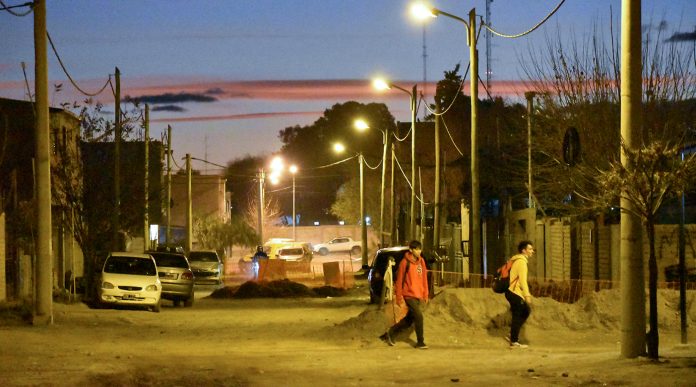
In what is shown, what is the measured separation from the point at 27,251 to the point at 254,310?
7774mm

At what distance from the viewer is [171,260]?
3044 cm

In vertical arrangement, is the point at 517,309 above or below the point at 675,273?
below

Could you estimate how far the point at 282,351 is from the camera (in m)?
15.9

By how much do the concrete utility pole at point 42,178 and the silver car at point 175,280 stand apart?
29.3ft

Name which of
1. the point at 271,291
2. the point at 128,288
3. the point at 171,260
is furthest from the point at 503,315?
the point at 271,291

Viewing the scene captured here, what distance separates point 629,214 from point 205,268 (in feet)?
105

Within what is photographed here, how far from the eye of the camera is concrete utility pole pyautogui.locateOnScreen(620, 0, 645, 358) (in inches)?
466

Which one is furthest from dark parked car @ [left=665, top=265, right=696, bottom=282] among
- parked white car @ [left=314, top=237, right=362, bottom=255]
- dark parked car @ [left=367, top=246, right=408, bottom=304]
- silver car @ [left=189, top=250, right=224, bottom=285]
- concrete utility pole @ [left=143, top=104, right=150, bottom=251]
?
parked white car @ [left=314, top=237, right=362, bottom=255]

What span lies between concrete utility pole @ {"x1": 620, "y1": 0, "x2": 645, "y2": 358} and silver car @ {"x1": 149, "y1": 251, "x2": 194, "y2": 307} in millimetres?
19239

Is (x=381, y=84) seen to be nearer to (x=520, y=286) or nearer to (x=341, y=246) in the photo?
(x=520, y=286)

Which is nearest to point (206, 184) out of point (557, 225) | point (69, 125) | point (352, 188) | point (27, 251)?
point (352, 188)

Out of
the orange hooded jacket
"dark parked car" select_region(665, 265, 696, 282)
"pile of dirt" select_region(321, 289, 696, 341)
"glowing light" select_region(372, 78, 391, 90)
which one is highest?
"glowing light" select_region(372, 78, 391, 90)

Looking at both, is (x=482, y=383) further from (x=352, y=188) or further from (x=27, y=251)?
(x=352, y=188)

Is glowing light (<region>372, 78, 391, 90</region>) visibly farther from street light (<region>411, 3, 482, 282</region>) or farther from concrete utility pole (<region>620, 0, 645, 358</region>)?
concrete utility pole (<region>620, 0, 645, 358</region>)
